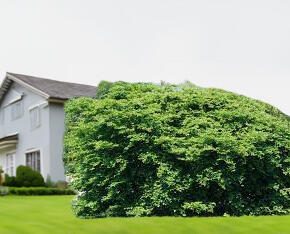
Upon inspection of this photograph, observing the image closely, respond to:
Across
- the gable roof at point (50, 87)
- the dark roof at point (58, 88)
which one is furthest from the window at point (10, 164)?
the dark roof at point (58, 88)

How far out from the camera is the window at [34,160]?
99.1 feet

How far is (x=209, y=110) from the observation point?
11898mm

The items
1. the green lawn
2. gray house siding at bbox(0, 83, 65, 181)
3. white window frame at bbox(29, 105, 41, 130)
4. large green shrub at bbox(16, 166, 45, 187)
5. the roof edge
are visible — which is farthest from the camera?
white window frame at bbox(29, 105, 41, 130)

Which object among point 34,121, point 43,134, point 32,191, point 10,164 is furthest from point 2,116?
point 32,191

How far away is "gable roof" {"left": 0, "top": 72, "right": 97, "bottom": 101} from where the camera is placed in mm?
28500

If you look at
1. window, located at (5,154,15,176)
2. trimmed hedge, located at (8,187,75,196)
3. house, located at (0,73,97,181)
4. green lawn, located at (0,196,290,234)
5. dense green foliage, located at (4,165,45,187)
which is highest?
house, located at (0,73,97,181)

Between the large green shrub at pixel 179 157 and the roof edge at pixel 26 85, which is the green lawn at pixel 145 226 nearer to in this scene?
the large green shrub at pixel 179 157

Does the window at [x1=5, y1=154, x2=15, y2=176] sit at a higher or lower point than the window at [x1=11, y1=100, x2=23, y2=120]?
lower

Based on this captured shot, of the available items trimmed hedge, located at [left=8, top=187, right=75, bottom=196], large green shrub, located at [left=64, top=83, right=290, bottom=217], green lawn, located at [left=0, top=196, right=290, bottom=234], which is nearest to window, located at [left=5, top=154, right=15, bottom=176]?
trimmed hedge, located at [left=8, top=187, right=75, bottom=196]

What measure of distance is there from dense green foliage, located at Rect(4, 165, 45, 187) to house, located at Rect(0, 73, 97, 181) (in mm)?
1956

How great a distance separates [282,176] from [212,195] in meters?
1.89

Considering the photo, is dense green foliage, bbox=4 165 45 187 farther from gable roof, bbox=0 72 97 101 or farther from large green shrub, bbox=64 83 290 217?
large green shrub, bbox=64 83 290 217

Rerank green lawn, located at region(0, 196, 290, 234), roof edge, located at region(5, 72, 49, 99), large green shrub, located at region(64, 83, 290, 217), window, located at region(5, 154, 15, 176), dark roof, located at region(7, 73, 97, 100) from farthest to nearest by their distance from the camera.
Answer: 1. window, located at region(5, 154, 15, 176)
2. dark roof, located at region(7, 73, 97, 100)
3. roof edge, located at region(5, 72, 49, 99)
4. large green shrub, located at region(64, 83, 290, 217)
5. green lawn, located at region(0, 196, 290, 234)

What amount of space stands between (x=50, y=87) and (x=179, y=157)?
2070 centimetres
